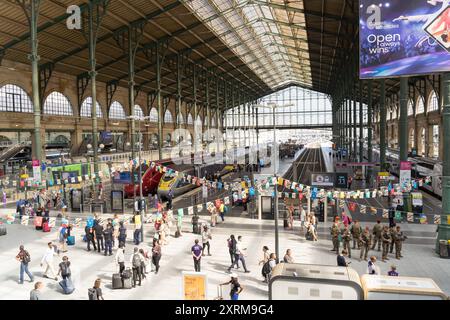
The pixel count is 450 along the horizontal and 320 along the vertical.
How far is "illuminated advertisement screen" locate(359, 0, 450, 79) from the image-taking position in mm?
16953

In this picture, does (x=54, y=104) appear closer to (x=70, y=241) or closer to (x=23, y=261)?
(x=70, y=241)

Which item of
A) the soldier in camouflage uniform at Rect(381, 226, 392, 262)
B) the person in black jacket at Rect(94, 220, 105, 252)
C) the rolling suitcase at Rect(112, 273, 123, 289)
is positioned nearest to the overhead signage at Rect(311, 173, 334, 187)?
the soldier in camouflage uniform at Rect(381, 226, 392, 262)

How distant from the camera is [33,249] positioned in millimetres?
19078

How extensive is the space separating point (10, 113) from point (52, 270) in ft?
106

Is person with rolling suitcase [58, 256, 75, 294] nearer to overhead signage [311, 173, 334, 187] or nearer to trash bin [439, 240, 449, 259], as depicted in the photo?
trash bin [439, 240, 449, 259]

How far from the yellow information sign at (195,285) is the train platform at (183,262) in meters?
2.89

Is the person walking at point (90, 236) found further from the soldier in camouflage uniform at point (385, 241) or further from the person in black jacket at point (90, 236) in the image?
the soldier in camouflage uniform at point (385, 241)

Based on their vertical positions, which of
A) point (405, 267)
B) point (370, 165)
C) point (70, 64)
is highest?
point (70, 64)

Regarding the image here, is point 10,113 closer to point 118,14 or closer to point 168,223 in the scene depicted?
point 118,14

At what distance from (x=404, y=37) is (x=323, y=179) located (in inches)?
429

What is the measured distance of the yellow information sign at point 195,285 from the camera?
980 cm

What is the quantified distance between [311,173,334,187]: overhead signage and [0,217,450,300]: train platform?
364 centimetres

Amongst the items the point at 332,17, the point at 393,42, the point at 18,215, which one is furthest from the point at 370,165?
the point at 18,215

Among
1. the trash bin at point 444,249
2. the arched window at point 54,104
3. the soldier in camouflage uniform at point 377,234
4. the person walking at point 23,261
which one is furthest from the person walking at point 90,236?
the arched window at point 54,104
